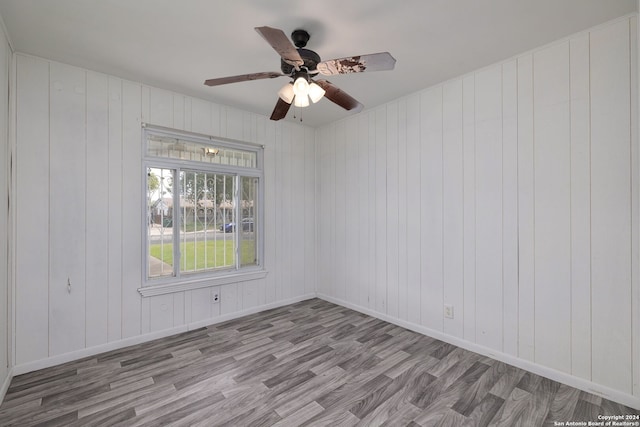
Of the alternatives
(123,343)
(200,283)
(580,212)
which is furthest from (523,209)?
(123,343)

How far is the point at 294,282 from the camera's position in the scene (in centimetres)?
446

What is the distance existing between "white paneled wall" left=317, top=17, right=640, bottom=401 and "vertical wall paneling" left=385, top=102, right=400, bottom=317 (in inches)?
0.6

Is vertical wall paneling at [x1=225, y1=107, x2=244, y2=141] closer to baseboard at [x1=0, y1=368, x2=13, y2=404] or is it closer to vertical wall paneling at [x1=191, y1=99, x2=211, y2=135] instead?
vertical wall paneling at [x1=191, y1=99, x2=211, y2=135]

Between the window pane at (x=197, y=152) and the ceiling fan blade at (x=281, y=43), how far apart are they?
2.05 m

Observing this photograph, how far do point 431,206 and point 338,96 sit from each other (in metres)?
1.67

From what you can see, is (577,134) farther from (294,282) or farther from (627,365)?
(294,282)

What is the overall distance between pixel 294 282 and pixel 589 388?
330 centimetres

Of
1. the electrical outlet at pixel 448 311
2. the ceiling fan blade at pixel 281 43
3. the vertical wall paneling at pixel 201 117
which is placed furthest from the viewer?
the vertical wall paneling at pixel 201 117

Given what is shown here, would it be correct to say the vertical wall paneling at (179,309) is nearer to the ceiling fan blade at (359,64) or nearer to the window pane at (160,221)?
the window pane at (160,221)

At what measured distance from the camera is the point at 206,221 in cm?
368

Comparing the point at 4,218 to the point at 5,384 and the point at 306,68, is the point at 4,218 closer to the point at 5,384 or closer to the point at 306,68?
the point at 5,384

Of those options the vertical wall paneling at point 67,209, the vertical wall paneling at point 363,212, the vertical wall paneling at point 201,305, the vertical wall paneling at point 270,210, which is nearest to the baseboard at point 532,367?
the vertical wall paneling at point 363,212

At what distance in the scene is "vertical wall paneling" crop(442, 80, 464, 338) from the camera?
3.00 meters

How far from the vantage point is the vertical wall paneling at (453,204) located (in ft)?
9.85
